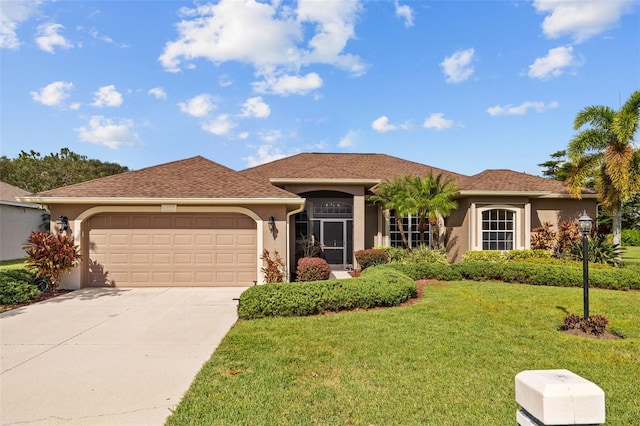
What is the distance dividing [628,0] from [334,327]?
12487mm

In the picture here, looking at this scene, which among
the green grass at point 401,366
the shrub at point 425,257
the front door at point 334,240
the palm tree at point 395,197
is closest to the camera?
the green grass at point 401,366

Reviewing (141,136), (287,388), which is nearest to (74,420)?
(287,388)

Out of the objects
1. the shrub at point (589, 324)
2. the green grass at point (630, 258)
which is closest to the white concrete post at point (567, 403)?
the shrub at point (589, 324)

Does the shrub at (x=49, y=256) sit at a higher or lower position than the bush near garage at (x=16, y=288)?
higher

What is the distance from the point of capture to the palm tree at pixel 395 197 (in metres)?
13.7

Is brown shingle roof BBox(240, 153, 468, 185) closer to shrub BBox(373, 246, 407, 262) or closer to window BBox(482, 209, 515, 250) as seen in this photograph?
window BBox(482, 209, 515, 250)

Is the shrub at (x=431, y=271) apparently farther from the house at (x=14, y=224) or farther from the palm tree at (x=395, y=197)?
the house at (x=14, y=224)

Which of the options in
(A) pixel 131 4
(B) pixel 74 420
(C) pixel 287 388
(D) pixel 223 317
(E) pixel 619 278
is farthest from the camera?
(E) pixel 619 278

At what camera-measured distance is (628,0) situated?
9.96 meters

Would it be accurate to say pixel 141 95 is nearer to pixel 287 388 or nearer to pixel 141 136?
pixel 141 136

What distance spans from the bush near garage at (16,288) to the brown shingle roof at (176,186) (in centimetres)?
252

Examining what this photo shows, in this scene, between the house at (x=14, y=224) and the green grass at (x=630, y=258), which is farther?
the house at (x=14, y=224)

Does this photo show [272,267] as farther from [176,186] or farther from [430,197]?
[430,197]

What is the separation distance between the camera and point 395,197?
13938 mm
